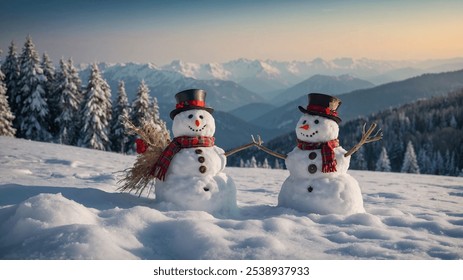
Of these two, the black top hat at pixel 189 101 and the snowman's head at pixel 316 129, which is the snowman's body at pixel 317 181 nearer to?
the snowman's head at pixel 316 129

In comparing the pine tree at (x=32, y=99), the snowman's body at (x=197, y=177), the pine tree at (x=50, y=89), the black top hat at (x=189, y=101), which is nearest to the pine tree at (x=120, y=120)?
the pine tree at (x=50, y=89)

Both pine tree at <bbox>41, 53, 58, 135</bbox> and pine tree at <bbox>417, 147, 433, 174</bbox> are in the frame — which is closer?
pine tree at <bbox>41, 53, 58, 135</bbox>

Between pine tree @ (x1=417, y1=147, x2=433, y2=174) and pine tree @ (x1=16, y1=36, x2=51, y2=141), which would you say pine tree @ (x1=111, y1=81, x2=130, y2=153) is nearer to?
pine tree @ (x1=16, y1=36, x2=51, y2=141)

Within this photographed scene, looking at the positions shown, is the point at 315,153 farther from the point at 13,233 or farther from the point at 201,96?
the point at 13,233

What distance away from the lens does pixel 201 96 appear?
4.89m

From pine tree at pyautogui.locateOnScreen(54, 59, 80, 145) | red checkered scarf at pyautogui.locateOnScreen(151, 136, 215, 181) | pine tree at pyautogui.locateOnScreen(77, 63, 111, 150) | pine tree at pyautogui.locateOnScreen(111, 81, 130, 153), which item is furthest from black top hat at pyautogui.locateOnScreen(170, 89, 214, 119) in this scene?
pine tree at pyautogui.locateOnScreen(111, 81, 130, 153)

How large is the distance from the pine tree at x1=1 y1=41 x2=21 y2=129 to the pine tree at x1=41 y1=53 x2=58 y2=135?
6.41 ft

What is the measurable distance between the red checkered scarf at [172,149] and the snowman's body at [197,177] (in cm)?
5

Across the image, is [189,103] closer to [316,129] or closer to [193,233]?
[316,129]

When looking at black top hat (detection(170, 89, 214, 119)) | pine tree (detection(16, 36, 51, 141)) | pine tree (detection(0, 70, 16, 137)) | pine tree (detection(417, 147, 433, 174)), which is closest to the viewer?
black top hat (detection(170, 89, 214, 119))

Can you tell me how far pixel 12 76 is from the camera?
20.3 metres

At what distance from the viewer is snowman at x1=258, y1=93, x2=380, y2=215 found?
4.64 metres

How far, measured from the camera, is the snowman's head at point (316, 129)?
15.6 ft
